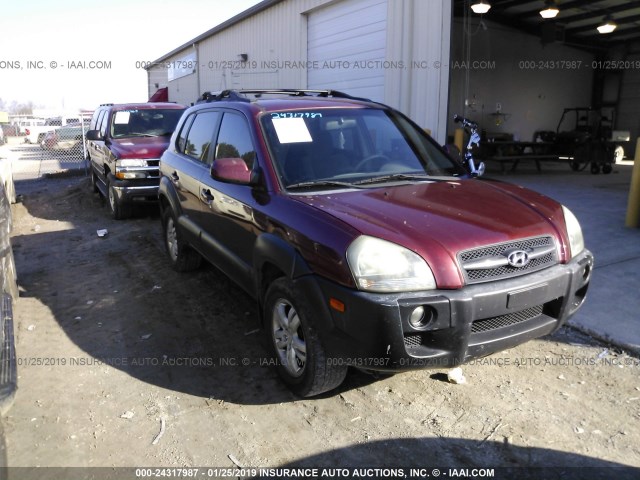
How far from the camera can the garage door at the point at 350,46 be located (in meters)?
11.0

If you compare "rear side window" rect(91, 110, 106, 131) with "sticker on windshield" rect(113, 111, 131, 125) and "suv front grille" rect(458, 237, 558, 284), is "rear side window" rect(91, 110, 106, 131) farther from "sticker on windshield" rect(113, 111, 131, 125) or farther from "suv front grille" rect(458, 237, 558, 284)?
"suv front grille" rect(458, 237, 558, 284)

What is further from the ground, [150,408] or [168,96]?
[168,96]

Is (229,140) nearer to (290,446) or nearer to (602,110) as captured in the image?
(290,446)

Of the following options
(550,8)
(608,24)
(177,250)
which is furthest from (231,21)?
(177,250)

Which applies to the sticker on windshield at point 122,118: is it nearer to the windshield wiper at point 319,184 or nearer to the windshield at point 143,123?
the windshield at point 143,123

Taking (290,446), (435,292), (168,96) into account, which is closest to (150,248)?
(290,446)

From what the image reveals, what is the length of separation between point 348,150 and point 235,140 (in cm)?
94

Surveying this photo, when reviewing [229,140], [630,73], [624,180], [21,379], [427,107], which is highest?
[630,73]

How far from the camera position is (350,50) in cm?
1184

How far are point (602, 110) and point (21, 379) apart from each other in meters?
23.7

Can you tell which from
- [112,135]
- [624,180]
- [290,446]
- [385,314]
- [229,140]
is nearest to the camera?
[385,314]

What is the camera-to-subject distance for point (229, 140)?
431cm

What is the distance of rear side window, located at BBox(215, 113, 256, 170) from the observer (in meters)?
3.89

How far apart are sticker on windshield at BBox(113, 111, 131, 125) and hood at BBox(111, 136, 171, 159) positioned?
0.47 meters
